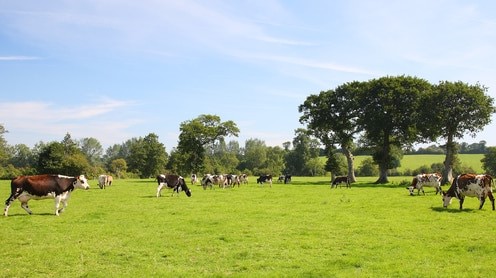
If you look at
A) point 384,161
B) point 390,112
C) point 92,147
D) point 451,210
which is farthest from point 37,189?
point 92,147

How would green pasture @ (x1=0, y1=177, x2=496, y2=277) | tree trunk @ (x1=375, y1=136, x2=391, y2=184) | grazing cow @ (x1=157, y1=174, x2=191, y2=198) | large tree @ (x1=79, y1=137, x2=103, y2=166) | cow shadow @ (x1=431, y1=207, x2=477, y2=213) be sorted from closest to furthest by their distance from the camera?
green pasture @ (x1=0, y1=177, x2=496, y2=277) < cow shadow @ (x1=431, y1=207, x2=477, y2=213) < grazing cow @ (x1=157, y1=174, x2=191, y2=198) < tree trunk @ (x1=375, y1=136, x2=391, y2=184) < large tree @ (x1=79, y1=137, x2=103, y2=166)

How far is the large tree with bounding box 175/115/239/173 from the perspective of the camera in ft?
221

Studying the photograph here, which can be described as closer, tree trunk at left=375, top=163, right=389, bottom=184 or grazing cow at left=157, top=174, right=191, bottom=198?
grazing cow at left=157, top=174, right=191, bottom=198

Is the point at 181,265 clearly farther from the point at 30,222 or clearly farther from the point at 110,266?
the point at 30,222

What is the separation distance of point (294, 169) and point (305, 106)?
51.5 m

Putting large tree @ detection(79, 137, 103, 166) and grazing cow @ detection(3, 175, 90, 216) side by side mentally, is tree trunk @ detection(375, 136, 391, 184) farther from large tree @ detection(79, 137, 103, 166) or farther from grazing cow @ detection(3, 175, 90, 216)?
large tree @ detection(79, 137, 103, 166)

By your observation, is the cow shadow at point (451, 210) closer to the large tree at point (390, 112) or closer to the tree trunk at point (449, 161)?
the tree trunk at point (449, 161)

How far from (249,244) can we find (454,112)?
45.1 m

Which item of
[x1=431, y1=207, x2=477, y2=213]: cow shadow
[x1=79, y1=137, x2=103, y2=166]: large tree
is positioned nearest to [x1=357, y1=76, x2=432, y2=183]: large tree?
[x1=431, y1=207, x2=477, y2=213]: cow shadow

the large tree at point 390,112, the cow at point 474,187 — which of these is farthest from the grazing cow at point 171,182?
the large tree at point 390,112

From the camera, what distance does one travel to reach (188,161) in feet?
222

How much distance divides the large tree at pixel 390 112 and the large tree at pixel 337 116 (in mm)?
2212

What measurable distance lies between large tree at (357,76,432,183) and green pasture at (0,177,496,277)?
3542cm

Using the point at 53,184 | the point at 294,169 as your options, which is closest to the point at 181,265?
the point at 53,184
